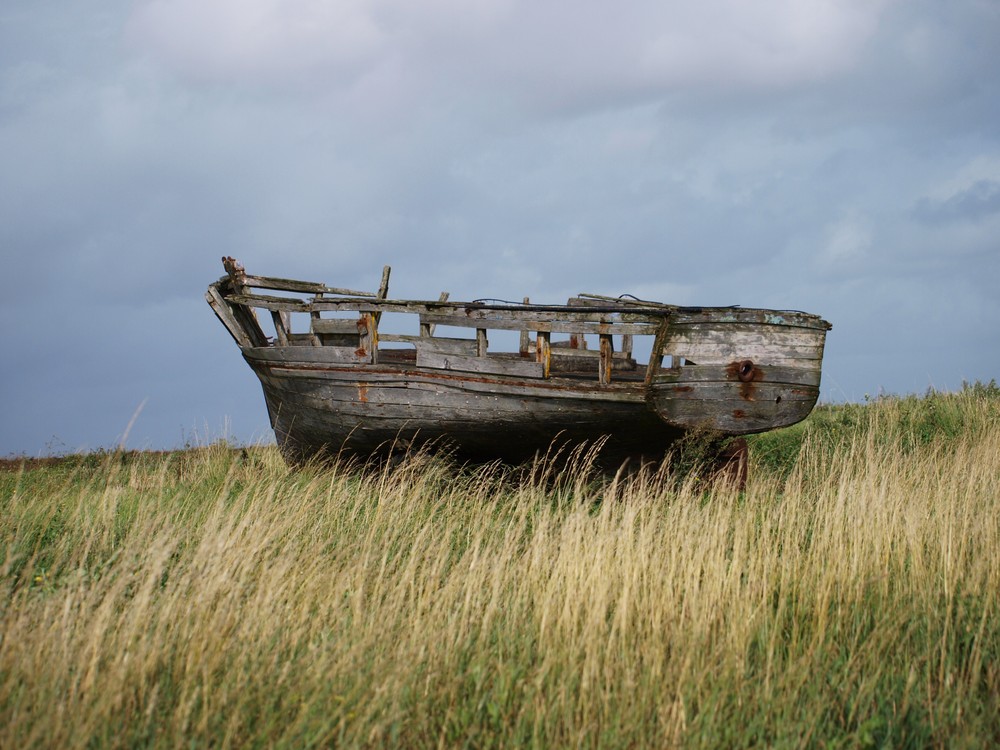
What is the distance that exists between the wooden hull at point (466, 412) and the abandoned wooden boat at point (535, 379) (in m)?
0.01

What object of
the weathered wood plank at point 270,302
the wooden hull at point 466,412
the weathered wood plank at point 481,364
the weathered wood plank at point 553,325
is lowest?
the wooden hull at point 466,412

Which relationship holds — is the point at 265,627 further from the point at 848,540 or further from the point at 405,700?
the point at 848,540

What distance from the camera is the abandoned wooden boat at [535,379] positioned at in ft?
28.5

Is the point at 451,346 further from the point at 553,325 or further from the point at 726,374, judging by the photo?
the point at 726,374

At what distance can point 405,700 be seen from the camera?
3910mm

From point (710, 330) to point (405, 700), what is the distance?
5.58 meters

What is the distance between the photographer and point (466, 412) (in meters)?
9.57

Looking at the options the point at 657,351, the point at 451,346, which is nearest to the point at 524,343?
the point at 451,346

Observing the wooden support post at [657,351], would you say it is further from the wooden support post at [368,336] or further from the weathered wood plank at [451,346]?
the wooden support post at [368,336]

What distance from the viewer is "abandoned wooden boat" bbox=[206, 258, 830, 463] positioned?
28.5 feet

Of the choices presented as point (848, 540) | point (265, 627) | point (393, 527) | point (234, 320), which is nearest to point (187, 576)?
point (265, 627)

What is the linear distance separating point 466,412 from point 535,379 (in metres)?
0.91

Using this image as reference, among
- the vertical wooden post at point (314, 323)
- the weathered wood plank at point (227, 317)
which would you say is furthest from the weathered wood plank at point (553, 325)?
the weathered wood plank at point (227, 317)

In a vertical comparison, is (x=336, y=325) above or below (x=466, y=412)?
above
